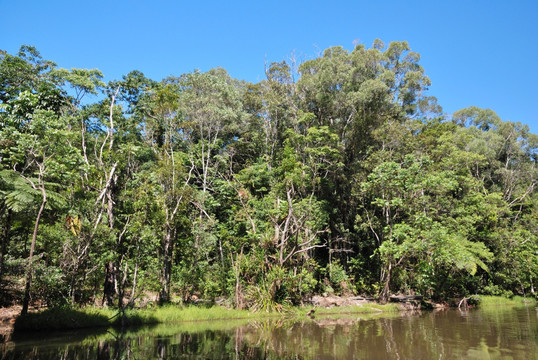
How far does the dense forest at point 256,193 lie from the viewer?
13.1m

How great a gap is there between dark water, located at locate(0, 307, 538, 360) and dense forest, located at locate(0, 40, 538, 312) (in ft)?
7.96

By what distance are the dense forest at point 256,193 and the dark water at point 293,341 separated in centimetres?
243

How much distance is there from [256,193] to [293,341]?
559 inches

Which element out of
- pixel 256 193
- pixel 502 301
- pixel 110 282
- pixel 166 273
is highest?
pixel 256 193

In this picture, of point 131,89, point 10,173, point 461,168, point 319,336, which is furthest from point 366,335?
point 131,89

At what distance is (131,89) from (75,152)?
13.4 metres

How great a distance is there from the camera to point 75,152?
42.5 feet

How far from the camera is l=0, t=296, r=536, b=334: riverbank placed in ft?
35.1

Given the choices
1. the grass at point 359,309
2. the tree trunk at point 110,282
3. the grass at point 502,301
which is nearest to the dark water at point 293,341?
the grass at point 359,309

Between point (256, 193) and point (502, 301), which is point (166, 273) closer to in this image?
point (256, 193)

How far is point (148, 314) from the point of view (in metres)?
13.0

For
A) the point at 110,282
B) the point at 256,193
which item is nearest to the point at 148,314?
the point at 110,282

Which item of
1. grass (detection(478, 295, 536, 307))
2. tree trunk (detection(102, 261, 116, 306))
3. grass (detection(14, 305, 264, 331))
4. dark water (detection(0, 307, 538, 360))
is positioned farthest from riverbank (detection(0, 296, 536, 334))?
grass (detection(478, 295, 536, 307))

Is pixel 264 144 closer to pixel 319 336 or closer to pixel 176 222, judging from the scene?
pixel 176 222
